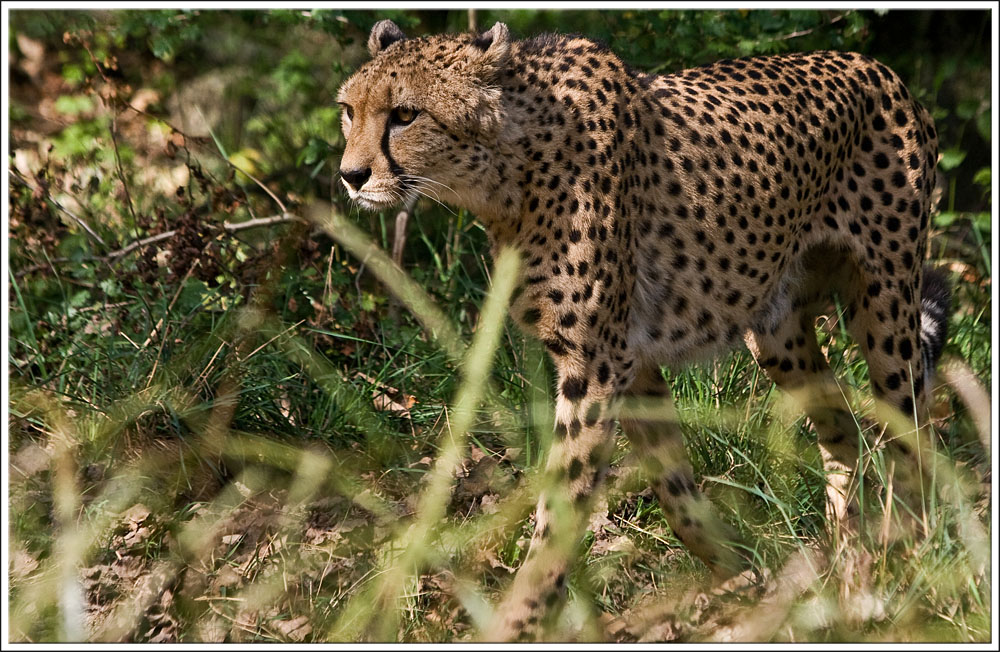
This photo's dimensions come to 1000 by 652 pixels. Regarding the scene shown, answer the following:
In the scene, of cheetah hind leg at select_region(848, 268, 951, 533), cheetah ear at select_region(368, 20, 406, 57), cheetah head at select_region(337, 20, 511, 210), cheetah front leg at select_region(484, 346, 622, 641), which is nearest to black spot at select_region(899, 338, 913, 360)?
cheetah hind leg at select_region(848, 268, 951, 533)

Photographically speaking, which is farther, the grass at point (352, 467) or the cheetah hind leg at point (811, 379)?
the cheetah hind leg at point (811, 379)

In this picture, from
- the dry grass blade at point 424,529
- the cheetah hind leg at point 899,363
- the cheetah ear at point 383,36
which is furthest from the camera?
the cheetah hind leg at point 899,363

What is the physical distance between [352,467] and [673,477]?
3.64 ft

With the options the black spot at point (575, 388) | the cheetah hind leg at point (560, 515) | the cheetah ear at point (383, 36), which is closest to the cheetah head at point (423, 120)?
the cheetah ear at point (383, 36)

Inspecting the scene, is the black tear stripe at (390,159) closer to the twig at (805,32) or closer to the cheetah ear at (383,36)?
the cheetah ear at (383,36)

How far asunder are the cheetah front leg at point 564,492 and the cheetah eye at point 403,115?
81 centimetres

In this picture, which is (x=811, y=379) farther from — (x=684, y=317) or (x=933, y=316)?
(x=684, y=317)

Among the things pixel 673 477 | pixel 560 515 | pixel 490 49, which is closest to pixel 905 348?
pixel 673 477

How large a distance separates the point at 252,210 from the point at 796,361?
7.80 ft

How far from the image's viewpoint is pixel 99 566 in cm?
338

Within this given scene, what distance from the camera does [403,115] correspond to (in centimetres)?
301

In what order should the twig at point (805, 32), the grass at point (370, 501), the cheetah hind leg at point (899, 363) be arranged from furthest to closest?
the twig at point (805, 32) < the cheetah hind leg at point (899, 363) < the grass at point (370, 501)

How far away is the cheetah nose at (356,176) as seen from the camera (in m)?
2.94

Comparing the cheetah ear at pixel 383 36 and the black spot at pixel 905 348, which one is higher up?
the cheetah ear at pixel 383 36
